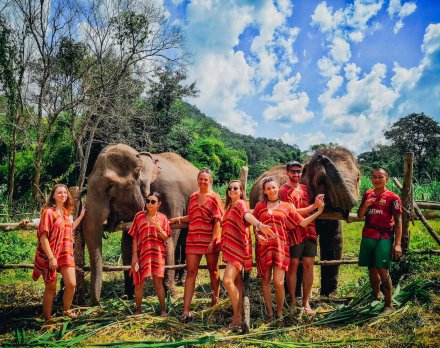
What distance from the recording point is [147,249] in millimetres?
4695

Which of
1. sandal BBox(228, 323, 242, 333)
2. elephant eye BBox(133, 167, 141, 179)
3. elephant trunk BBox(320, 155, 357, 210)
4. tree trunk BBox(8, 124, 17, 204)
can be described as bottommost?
sandal BBox(228, 323, 242, 333)

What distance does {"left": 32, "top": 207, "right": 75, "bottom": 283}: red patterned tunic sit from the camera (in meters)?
4.54

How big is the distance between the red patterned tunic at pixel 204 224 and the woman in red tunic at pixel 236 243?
0.63 feet

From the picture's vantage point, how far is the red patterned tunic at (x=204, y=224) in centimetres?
470

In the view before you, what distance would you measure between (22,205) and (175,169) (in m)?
12.7

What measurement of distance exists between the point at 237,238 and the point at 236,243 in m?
0.06

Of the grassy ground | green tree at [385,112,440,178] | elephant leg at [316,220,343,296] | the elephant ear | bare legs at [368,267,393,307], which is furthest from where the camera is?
green tree at [385,112,440,178]

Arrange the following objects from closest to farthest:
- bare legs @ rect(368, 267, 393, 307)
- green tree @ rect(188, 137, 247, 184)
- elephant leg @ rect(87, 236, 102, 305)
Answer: bare legs @ rect(368, 267, 393, 307) < elephant leg @ rect(87, 236, 102, 305) < green tree @ rect(188, 137, 247, 184)

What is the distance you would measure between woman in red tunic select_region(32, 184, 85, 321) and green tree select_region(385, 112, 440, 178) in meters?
38.0

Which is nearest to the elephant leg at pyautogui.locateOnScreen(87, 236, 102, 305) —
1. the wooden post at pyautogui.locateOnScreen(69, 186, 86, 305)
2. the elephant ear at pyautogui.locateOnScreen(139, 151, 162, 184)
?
the wooden post at pyautogui.locateOnScreen(69, 186, 86, 305)

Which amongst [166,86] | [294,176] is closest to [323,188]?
[294,176]

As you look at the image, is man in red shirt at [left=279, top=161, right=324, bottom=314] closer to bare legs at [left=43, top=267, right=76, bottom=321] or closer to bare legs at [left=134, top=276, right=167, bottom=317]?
bare legs at [left=134, top=276, right=167, bottom=317]

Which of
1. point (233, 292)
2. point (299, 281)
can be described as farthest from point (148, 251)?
point (299, 281)

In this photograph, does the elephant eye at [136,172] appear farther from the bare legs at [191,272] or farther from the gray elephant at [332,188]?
the gray elephant at [332,188]
